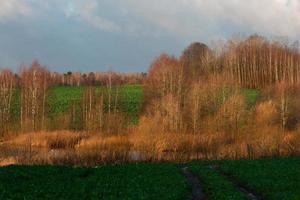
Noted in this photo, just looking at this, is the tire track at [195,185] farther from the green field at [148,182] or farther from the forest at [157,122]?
the forest at [157,122]

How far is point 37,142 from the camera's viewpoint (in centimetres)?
7012

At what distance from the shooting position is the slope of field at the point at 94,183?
27297mm

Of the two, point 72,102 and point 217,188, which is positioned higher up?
point 72,102

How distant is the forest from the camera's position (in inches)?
2333

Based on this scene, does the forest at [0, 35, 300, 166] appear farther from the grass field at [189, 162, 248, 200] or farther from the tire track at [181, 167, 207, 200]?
the grass field at [189, 162, 248, 200]

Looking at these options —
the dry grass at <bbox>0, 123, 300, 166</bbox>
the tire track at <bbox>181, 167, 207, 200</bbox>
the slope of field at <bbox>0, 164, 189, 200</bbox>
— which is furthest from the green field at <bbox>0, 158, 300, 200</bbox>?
the dry grass at <bbox>0, 123, 300, 166</bbox>

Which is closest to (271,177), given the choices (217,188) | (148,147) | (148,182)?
(217,188)

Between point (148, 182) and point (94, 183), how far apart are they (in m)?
3.79

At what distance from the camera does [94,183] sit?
32844 millimetres

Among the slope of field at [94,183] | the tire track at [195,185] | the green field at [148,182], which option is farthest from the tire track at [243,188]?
the slope of field at [94,183]

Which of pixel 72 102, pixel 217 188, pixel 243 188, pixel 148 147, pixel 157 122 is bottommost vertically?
pixel 243 188

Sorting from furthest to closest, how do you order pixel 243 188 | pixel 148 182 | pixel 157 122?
pixel 157 122
pixel 148 182
pixel 243 188

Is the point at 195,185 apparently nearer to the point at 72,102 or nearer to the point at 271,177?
the point at 271,177

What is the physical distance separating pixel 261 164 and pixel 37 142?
3659 cm
